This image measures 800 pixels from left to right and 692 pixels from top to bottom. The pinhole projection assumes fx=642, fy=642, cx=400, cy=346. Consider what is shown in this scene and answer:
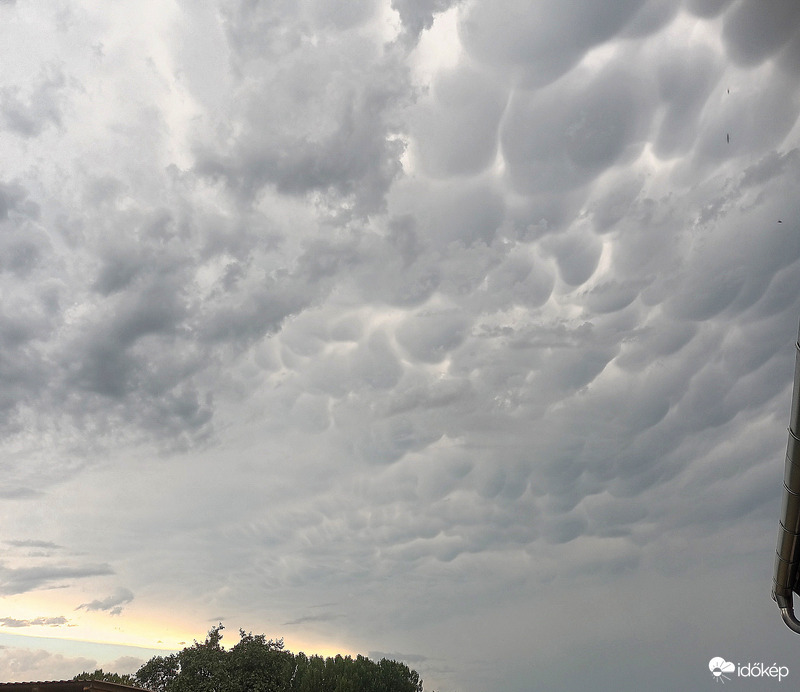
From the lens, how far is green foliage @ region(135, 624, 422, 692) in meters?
61.4

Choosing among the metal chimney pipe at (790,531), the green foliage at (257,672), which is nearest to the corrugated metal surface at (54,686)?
the metal chimney pipe at (790,531)

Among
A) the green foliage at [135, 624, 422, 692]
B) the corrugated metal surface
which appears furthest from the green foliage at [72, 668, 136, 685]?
the corrugated metal surface

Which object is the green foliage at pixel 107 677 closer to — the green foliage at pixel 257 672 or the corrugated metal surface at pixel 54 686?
the green foliage at pixel 257 672

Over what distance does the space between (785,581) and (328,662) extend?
66.5 metres

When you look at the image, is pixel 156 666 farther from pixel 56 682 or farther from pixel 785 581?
pixel 785 581

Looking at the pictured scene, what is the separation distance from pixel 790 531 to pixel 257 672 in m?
57.1

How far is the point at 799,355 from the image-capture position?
14.1 m

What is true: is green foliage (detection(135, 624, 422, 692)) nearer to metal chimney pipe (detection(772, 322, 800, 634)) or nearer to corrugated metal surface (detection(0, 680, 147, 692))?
corrugated metal surface (detection(0, 680, 147, 692))

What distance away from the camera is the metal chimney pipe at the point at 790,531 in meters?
15.2

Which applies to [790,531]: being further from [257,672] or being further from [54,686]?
[257,672]

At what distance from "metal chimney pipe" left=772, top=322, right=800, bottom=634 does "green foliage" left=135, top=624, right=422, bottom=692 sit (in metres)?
52.7

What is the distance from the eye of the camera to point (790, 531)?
1953 cm

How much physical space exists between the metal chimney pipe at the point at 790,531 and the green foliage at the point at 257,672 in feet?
173

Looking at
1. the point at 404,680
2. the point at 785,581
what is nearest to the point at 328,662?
the point at 404,680
